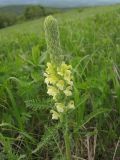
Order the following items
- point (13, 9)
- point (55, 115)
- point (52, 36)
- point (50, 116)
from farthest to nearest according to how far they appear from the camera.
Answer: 1. point (13, 9)
2. point (50, 116)
3. point (55, 115)
4. point (52, 36)

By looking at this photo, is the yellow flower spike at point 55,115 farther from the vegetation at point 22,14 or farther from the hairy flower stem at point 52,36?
the vegetation at point 22,14

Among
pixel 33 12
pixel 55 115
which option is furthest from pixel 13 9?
pixel 55 115

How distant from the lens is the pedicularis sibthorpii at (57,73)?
1.87 metres

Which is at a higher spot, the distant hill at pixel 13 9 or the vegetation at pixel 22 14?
the distant hill at pixel 13 9

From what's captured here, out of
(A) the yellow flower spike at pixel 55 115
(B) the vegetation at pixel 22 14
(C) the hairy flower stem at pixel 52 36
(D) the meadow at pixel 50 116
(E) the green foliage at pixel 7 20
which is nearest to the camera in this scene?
(C) the hairy flower stem at pixel 52 36

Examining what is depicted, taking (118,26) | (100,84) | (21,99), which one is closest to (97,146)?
(100,84)

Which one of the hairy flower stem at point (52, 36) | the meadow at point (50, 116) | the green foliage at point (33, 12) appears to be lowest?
the meadow at point (50, 116)

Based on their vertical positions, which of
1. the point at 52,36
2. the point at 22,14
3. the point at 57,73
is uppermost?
the point at 52,36

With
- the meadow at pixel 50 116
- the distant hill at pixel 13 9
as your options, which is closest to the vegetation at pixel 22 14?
the distant hill at pixel 13 9

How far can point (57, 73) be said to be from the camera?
6.38ft

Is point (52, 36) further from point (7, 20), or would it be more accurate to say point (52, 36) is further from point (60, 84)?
point (7, 20)

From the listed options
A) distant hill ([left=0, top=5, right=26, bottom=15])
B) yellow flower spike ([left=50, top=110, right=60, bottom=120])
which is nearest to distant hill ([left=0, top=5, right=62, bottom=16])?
distant hill ([left=0, top=5, right=26, bottom=15])

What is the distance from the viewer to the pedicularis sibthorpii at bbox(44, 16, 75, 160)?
1.87 m

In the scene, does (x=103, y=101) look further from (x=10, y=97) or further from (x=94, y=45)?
(x=94, y=45)
